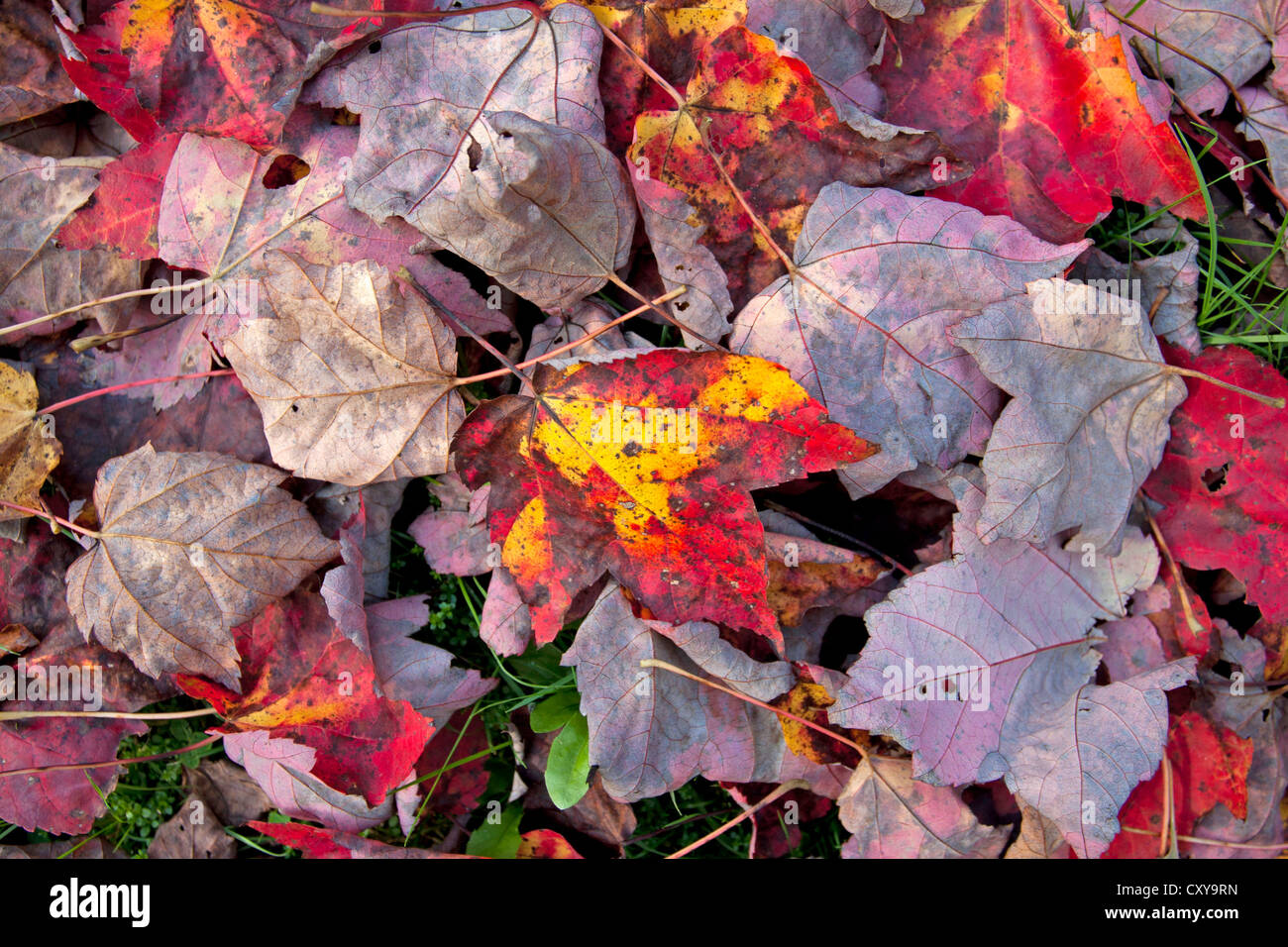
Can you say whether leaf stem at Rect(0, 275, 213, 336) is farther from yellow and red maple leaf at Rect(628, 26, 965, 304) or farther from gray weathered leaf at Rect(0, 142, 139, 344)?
yellow and red maple leaf at Rect(628, 26, 965, 304)

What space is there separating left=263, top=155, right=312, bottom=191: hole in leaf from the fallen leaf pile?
0.03ft

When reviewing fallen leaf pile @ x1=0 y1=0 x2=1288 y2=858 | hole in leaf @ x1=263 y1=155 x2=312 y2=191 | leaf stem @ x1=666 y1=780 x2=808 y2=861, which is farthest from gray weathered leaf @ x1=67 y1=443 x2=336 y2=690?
leaf stem @ x1=666 y1=780 x2=808 y2=861

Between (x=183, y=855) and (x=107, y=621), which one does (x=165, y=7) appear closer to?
(x=107, y=621)

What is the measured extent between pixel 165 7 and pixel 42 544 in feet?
5.39

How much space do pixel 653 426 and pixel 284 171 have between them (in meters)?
1.36

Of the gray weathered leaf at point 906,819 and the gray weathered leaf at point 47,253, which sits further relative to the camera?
the gray weathered leaf at point 47,253

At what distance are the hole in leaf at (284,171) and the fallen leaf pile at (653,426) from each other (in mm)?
10

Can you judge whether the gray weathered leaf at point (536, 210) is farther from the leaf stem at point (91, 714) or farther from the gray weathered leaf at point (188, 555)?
the leaf stem at point (91, 714)

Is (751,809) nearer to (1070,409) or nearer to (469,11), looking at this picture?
(1070,409)

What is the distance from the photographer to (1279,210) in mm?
2594

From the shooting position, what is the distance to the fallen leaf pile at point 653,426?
2189 mm

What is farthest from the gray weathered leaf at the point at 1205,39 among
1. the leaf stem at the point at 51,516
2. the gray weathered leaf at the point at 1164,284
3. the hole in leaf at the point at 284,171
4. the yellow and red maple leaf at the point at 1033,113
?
the leaf stem at the point at 51,516

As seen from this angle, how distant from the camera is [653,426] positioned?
2.11 meters

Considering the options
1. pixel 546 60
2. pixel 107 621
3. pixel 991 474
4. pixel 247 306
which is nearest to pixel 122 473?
pixel 107 621
